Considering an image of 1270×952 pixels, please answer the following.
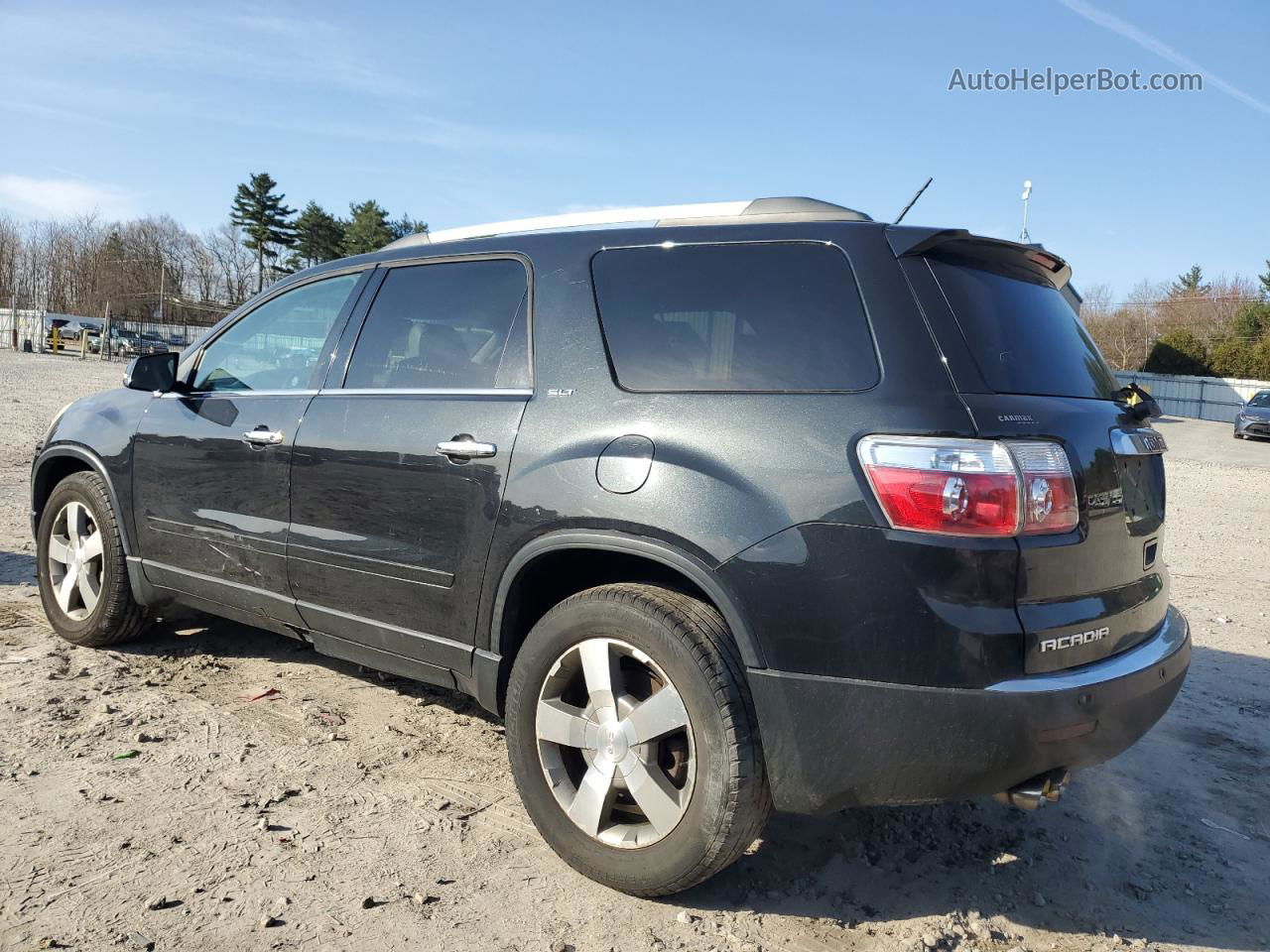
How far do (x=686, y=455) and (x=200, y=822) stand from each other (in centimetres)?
192

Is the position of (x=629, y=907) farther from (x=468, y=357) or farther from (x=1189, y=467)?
(x=1189, y=467)

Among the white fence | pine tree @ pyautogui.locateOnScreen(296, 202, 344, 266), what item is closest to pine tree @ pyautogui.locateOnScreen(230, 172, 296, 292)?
pine tree @ pyautogui.locateOnScreen(296, 202, 344, 266)

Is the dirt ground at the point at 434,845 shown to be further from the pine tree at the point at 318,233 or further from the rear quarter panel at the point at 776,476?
the pine tree at the point at 318,233

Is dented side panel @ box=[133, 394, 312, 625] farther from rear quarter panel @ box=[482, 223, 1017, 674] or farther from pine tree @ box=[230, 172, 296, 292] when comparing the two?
pine tree @ box=[230, 172, 296, 292]

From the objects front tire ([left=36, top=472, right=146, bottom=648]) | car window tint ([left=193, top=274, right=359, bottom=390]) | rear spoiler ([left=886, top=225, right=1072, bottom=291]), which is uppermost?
rear spoiler ([left=886, top=225, right=1072, bottom=291])

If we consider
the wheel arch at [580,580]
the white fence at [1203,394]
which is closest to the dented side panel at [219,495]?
the wheel arch at [580,580]

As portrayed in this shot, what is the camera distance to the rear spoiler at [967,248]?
2.62 metres

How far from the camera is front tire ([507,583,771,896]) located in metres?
2.50

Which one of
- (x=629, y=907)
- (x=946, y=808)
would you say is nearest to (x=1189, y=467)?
(x=946, y=808)

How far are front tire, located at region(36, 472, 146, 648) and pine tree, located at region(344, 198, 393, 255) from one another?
2433 inches

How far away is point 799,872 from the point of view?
115 inches

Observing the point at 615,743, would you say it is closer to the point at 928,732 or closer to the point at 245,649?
the point at 928,732

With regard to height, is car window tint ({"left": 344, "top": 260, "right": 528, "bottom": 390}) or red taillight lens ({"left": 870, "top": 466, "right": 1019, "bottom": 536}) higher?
car window tint ({"left": 344, "top": 260, "right": 528, "bottom": 390})

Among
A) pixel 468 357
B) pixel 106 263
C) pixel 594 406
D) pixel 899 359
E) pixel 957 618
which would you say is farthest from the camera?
pixel 106 263
